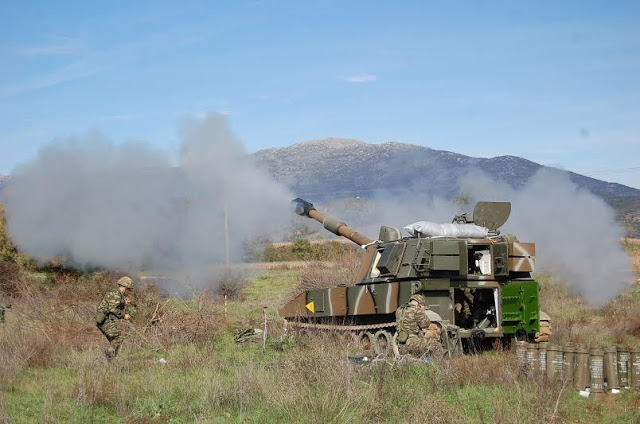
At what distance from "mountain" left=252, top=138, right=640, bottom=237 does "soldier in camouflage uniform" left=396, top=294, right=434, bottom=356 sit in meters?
11.4

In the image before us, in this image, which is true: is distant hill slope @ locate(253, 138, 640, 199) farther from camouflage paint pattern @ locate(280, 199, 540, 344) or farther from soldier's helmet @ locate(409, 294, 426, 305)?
soldier's helmet @ locate(409, 294, 426, 305)

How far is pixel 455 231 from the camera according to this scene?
15.5 meters

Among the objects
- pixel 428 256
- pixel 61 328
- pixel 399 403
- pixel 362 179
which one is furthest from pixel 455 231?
pixel 362 179

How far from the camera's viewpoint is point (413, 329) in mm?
13367

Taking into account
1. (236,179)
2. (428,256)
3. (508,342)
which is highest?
(236,179)

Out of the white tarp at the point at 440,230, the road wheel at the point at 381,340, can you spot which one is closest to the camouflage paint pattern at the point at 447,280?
the white tarp at the point at 440,230

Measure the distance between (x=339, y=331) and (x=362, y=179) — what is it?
2828 inches

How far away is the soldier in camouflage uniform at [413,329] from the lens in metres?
13.1

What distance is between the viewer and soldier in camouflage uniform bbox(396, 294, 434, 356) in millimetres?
13070

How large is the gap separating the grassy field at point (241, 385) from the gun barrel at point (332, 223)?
8.64 ft

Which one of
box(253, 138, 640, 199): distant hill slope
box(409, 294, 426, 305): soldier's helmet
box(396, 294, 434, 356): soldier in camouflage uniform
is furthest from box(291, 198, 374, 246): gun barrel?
box(253, 138, 640, 199): distant hill slope

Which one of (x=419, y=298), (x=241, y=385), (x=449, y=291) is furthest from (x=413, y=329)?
(x=241, y=385)

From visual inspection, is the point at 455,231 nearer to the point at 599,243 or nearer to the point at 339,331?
the point at 339,331

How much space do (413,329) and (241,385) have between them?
393 cm
